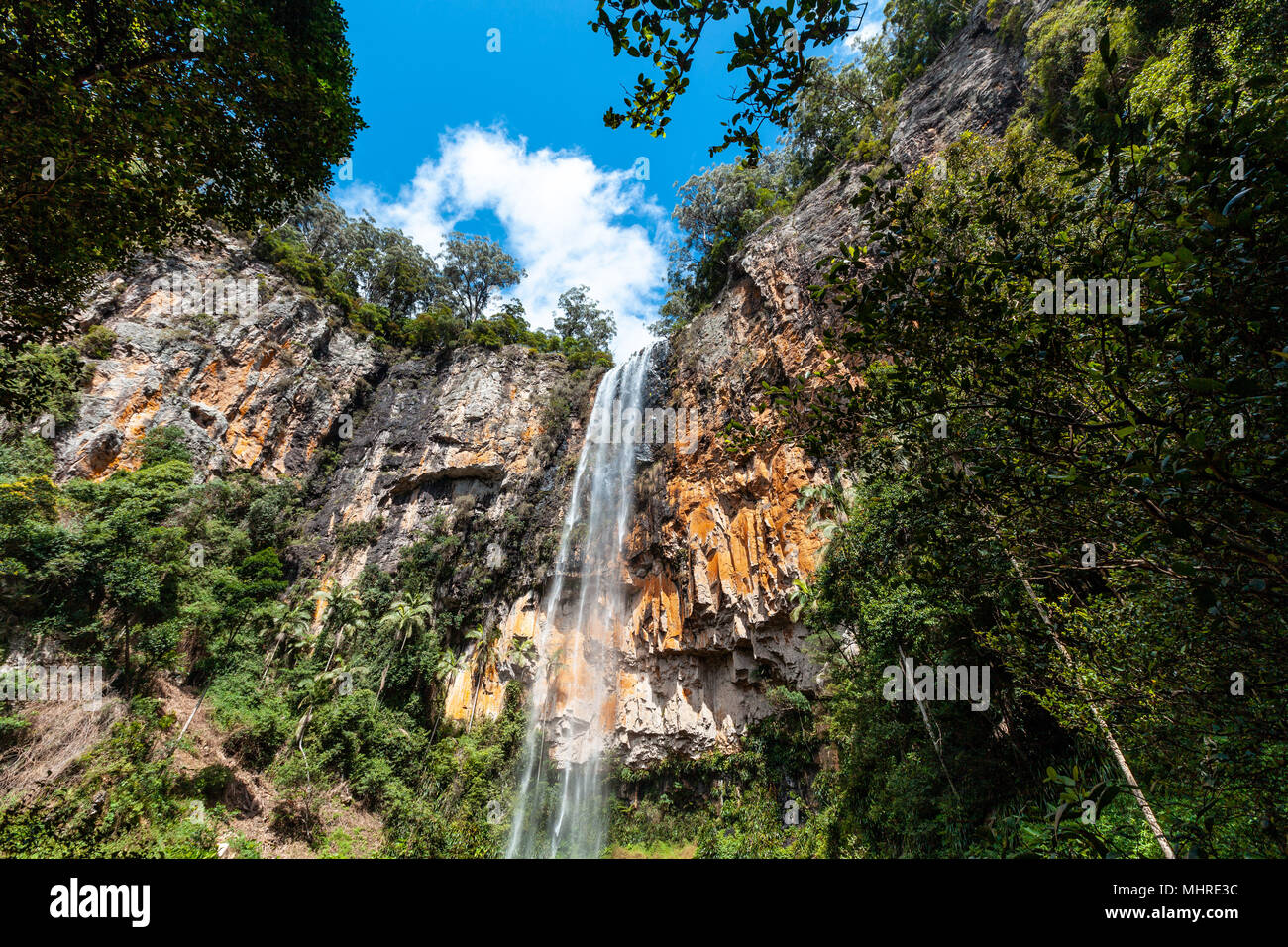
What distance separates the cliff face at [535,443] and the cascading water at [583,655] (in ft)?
3.29

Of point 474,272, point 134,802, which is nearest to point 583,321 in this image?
point 474,272

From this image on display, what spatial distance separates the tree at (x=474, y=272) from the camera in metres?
38.0

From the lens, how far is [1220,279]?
2352 mm

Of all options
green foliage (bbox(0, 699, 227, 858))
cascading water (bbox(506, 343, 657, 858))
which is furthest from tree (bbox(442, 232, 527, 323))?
green foliage (bbox(0, 699, 227, 858))

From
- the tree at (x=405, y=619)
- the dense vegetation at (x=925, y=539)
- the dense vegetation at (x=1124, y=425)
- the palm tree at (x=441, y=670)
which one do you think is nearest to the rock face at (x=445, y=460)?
the dense vegetation at (x=925, y=539)

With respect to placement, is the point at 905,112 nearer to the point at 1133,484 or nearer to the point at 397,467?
the point at 1133,484

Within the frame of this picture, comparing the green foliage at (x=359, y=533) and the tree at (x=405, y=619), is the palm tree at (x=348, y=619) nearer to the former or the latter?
the tree at (x=405, y=619)

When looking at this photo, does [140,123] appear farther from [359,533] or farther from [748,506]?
[359,533]

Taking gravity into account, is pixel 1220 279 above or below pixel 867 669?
above

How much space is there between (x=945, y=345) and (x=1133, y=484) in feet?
4.73

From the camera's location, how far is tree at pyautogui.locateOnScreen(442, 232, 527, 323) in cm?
3797

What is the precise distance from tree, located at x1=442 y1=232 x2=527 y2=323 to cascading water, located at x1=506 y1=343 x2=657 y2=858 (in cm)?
1701
